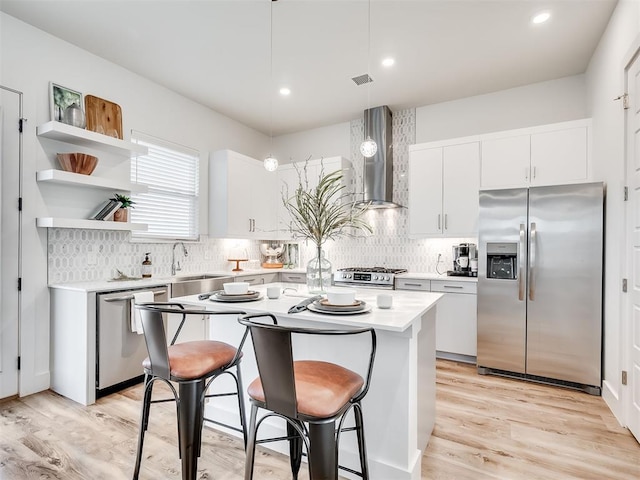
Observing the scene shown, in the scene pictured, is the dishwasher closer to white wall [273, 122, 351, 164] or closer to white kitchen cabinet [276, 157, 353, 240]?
white kitchen cabinet [276, 157, 353, 240]

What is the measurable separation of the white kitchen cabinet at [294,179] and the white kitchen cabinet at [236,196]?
0.98 ft

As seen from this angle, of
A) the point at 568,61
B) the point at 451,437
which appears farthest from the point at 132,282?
the point at 568,61

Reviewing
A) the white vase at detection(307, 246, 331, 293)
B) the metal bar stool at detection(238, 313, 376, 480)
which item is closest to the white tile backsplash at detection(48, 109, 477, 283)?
the white vase at detection(307, 246, 331, 293)

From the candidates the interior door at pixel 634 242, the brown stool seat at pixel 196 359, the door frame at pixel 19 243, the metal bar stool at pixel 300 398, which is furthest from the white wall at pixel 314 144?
the metal bar stool at pixel 300 398

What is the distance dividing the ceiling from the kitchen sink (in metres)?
2.14

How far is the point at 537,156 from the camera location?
140 inches

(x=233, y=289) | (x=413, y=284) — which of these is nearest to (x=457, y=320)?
(x=413, y=284)

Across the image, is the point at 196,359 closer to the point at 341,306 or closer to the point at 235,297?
the point at 235,297

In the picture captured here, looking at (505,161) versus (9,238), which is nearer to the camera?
(9,238)

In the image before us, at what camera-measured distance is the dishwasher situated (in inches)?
108

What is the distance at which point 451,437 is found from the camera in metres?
2.20

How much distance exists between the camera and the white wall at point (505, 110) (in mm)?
3691

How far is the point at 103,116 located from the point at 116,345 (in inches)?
81.9

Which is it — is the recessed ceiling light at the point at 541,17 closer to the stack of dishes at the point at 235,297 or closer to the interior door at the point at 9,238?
the stack of dishes at the point at 235,297
